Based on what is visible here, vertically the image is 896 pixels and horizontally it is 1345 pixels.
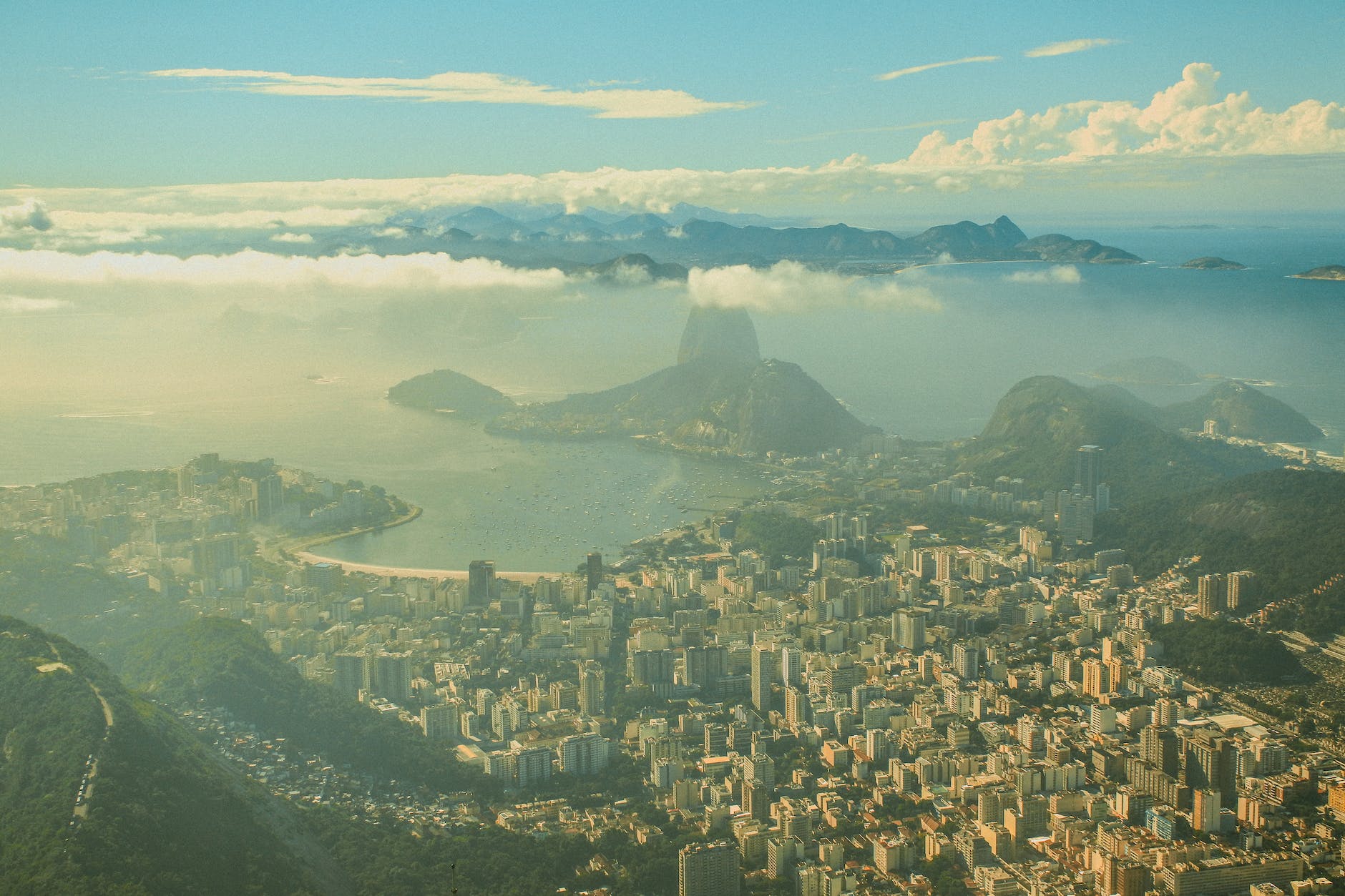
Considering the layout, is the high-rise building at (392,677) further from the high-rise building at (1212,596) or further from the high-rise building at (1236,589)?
the high-rise building at (1236,589)

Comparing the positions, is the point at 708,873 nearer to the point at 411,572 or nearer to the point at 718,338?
the point at 411,572

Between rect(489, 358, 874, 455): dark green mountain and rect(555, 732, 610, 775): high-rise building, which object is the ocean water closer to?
rect(489, 358, 874, 455): dark green mountain

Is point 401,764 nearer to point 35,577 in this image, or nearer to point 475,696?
point 475,696

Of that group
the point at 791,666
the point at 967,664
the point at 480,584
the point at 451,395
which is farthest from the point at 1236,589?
the point at 451,395

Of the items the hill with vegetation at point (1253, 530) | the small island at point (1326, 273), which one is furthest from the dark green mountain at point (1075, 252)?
the hill with vegetation at point (1253, 530)

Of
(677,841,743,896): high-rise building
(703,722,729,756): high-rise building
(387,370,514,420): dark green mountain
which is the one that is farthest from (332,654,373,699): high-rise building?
(387,370,514,420): dark green mountain

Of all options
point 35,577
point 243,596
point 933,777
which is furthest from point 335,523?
point 933,777

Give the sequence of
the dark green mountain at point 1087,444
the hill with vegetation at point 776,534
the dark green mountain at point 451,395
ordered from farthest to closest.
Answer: the dark green mountain at point 451,395 < the dark green mountain at point 1087,444 < the hill with vegetation at point 776,534
